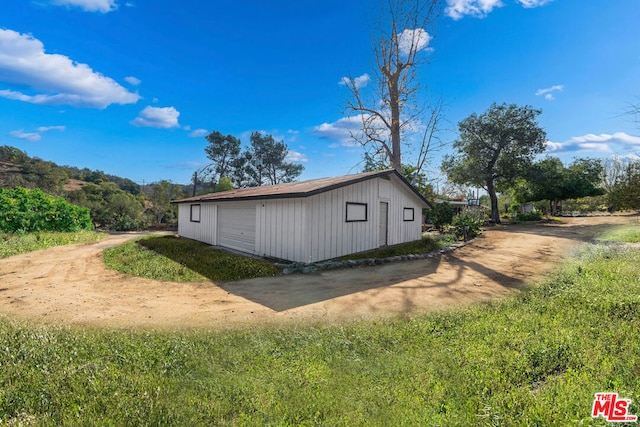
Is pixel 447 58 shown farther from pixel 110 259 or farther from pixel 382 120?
pixel 110 259

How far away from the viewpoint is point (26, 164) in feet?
119

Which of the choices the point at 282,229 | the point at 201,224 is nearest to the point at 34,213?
the point at 201,224

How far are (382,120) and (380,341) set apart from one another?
1791cm

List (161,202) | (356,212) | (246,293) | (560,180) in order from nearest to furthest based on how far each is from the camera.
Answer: (246,293) → (356,212) → (560,180) → (161,202)

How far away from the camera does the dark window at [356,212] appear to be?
10938 mm

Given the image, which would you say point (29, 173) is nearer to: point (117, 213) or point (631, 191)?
point (117, 213)

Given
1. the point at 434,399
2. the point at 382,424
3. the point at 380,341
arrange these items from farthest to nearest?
1. the point at 380,341
2. the point at 434,399
3. the point at 382,424

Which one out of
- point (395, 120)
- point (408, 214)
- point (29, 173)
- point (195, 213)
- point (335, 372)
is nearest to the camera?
point (335, 372)

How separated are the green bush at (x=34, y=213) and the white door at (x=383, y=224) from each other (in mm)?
18417

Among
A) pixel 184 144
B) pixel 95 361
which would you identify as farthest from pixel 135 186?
pixel 95 361

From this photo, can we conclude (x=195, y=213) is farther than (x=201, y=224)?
Yes

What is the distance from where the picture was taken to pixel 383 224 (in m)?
12.9

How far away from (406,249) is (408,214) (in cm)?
275

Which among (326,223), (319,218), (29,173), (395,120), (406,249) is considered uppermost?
(395,120)
